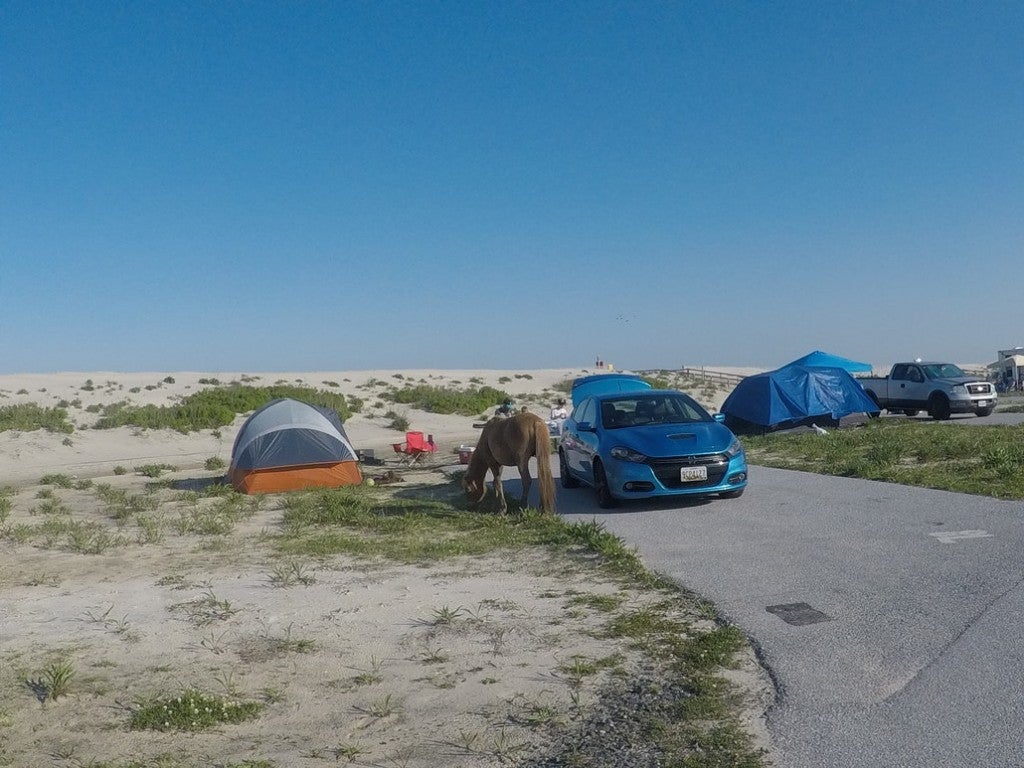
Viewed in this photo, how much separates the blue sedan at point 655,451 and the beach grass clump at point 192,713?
695 centimetres

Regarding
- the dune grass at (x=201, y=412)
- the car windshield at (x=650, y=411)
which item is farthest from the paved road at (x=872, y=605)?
the dune grass at (x=201, y=412)

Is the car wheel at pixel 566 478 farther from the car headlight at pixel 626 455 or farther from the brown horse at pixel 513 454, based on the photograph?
the car headlight at pixel 626 455

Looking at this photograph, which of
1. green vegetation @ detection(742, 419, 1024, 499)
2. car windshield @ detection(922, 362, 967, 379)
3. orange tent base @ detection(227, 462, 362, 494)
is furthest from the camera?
car windshield @ detection(922, 362, 967, 379)

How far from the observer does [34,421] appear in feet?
99.3

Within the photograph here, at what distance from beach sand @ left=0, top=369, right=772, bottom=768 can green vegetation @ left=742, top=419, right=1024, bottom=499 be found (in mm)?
6758

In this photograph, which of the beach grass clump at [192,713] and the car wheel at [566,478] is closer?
the beach grass clump at [192,713]

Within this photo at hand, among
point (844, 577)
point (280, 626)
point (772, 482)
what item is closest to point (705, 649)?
point (844, 577)

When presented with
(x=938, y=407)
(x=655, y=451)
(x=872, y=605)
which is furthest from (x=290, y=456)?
(x=938, y=407)

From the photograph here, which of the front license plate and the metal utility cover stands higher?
the front license plate

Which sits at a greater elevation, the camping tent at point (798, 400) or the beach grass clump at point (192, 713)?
the camping tent at point (798, 400)

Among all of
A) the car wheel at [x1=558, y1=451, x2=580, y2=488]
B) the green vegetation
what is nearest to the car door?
the car wheel at [x1=558, y1=451, x2=580, y2=488]

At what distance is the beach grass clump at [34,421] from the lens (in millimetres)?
29094

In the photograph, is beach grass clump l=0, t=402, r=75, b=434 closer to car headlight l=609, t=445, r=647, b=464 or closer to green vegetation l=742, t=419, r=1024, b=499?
green vegetation l=742, t=419, r=1024, b=499

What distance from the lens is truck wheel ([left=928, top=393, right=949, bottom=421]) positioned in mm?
25438
